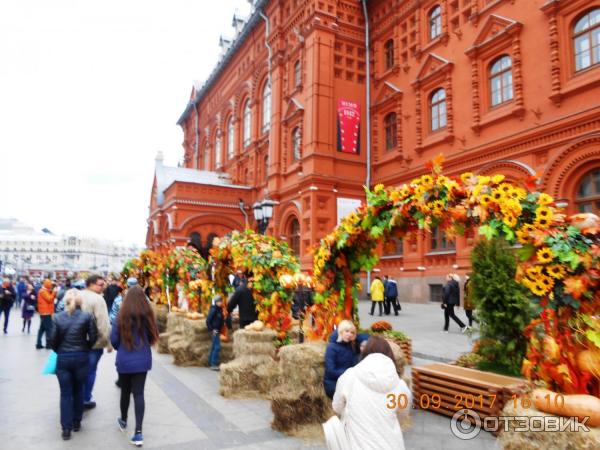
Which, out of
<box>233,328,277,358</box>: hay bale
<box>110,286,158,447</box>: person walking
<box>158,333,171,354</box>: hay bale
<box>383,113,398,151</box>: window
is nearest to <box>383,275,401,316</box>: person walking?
<box>383,113,398,151</box>: window

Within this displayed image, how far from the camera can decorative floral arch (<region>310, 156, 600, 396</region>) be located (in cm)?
363

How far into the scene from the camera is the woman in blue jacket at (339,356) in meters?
4.63

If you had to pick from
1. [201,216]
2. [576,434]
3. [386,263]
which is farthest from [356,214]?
[201,216]

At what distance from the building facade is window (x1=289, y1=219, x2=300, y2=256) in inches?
4.2

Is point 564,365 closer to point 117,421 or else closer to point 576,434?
point 576,434

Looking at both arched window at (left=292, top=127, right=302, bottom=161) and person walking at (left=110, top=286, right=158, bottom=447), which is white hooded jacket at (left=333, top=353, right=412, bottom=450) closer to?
person walking at (left=110, top=286, right=158, bottom=447)

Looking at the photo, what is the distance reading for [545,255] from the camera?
382 centimetres

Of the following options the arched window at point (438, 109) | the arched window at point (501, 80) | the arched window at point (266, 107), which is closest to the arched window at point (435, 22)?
the arched window at point (438, 109)

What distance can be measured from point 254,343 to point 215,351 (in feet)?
6.33

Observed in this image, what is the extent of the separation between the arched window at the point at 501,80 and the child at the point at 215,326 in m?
12.8

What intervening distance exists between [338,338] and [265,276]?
3.69m

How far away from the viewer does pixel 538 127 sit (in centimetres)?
1412

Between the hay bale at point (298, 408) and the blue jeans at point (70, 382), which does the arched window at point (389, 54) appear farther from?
the blue jeans at point (70, 382)

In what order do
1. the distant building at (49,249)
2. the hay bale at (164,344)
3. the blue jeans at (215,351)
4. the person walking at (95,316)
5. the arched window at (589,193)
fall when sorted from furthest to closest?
the distant building at (49,249), the arched window at (589,193), the hay bale at (164,344), the blue jeans at (215,351), the person walking at (95,316)
